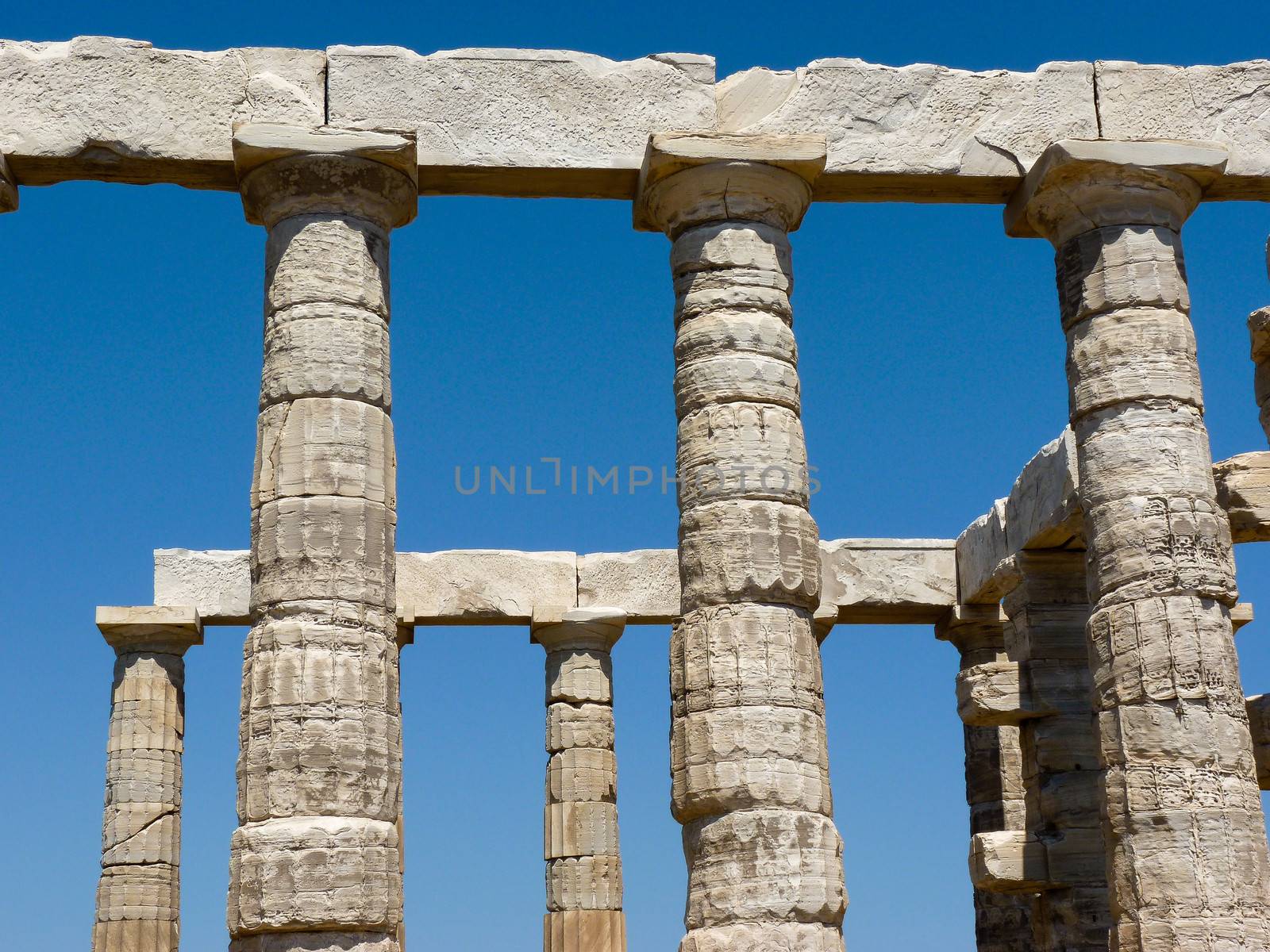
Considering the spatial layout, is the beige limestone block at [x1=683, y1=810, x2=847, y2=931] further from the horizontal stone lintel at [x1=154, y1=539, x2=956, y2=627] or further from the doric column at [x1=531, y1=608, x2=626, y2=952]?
the horizontal stone lintel at [x1=154, y1=539, x2=956, y2=627]

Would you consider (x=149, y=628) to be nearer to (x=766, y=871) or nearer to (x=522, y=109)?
(x=522, y=109)

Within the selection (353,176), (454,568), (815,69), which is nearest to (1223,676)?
(815,69)

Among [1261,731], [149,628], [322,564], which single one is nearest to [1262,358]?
[1261,731]

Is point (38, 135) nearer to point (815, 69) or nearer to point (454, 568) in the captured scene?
point (815, 69)

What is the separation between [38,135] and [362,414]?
389 centimetres

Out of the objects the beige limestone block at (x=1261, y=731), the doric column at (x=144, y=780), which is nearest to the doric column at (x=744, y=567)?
the beige limestone block at (x=1261, y=731)

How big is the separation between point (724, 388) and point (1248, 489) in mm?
6827

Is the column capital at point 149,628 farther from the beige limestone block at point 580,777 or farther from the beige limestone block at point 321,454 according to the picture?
the beige limestone block at point 321,454

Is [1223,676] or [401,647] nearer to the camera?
[1223,676]

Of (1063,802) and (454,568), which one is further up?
(454,568)

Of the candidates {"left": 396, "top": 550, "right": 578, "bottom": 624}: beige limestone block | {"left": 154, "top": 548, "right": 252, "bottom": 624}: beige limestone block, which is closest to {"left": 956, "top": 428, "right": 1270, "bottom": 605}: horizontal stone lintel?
{"left": 396, "top": 550, "right": 578, "bottom": 624}: beige limestone block

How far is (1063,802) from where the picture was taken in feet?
68.9

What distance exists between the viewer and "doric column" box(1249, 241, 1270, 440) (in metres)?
20.2

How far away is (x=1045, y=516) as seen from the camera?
834 inches
